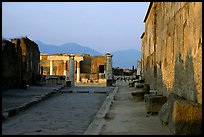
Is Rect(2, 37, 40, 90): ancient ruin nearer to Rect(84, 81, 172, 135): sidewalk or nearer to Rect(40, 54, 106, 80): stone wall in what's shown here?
Rect(84, 81, 172, 135): sidewalk

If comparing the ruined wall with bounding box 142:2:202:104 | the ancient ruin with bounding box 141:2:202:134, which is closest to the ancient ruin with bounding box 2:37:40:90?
the ruined wall with bounding box 142:2:202:104

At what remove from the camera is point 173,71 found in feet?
27.8

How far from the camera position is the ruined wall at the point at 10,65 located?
1496 centimetres

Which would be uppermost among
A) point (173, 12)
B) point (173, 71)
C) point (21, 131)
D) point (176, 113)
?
point (173, 12)

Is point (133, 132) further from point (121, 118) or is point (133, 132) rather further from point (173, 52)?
point (173, 52)

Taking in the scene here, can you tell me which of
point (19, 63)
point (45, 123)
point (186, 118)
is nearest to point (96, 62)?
point (19, 63)

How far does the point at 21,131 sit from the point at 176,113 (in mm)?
2881

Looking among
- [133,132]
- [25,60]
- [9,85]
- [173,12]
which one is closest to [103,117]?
[133,132]

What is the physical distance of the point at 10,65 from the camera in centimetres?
1622

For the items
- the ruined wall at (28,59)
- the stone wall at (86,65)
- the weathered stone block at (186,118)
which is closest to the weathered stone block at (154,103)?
the weathered stone block at (186,118)

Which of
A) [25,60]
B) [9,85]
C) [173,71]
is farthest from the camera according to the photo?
[25,60]

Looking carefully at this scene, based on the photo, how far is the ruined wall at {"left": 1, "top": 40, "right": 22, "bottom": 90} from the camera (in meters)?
15.0

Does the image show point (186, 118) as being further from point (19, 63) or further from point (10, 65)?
point (19, 63)

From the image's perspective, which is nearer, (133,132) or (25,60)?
(133,132)
